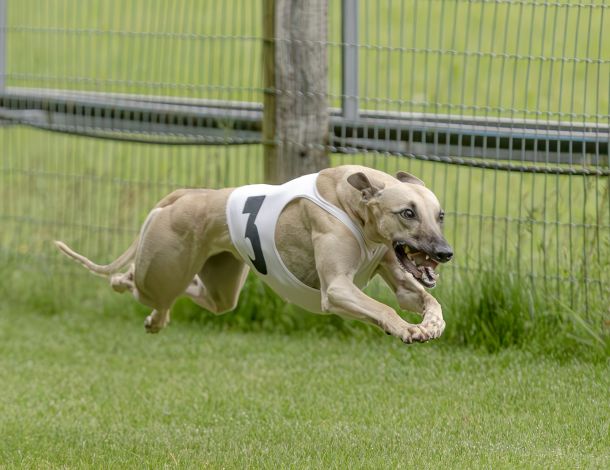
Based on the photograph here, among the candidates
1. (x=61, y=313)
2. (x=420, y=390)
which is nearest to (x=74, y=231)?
(x=61, y=313)

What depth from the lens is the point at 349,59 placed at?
7293 mm

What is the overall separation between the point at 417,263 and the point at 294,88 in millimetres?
3086

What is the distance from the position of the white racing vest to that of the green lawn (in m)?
0.69

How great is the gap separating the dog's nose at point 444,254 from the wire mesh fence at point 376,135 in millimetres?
2364

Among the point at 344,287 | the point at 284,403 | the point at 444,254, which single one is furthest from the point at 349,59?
the point at 444,254

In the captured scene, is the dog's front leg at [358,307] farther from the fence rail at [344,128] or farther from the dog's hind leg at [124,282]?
the fence rail at [344,128]

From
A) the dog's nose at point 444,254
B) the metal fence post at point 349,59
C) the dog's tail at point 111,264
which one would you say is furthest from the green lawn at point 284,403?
the metal fence post at point 349,59

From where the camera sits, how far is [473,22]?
10.9 meters

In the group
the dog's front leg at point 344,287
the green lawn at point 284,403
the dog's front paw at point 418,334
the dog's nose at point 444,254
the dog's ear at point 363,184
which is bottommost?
the green lawn at point 284,403

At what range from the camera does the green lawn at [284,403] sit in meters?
4.95

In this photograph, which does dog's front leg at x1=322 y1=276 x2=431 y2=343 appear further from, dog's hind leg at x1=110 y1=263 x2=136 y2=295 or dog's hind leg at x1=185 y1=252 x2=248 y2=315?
dog's hind leg at x1=110 y1=263 x2=136 y2=295

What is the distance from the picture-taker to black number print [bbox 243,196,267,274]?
4.66m

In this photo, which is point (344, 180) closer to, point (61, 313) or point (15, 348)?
point (15, 348)

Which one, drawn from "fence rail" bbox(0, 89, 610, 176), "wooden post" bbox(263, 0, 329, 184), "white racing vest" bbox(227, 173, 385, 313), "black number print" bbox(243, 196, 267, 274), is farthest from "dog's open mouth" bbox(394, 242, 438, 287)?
"wooden post" bbox(263, 0, 329, 184)
